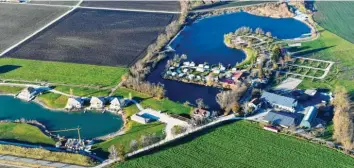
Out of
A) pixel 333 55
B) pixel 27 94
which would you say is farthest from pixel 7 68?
pixel 333 55

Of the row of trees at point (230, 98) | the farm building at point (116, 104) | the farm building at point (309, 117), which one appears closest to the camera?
the farm building at point (309, 117)

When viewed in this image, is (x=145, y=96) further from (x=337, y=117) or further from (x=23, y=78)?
(x=337, y=117)

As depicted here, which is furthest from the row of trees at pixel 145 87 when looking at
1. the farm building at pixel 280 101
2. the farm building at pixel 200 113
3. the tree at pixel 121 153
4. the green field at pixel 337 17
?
the green field at pixel 337 17

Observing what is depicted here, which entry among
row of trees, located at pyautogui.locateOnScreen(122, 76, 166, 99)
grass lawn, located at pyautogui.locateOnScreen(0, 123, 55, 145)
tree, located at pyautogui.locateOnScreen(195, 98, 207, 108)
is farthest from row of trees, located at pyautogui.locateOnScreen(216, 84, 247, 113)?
grass lawn, located at pyautogui.locateOnScreen(0, 123, 55, 145)

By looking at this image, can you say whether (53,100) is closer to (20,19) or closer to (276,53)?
(276,53)

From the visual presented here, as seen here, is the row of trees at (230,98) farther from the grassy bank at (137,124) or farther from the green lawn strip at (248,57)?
the green lawn strip at (248,57)
